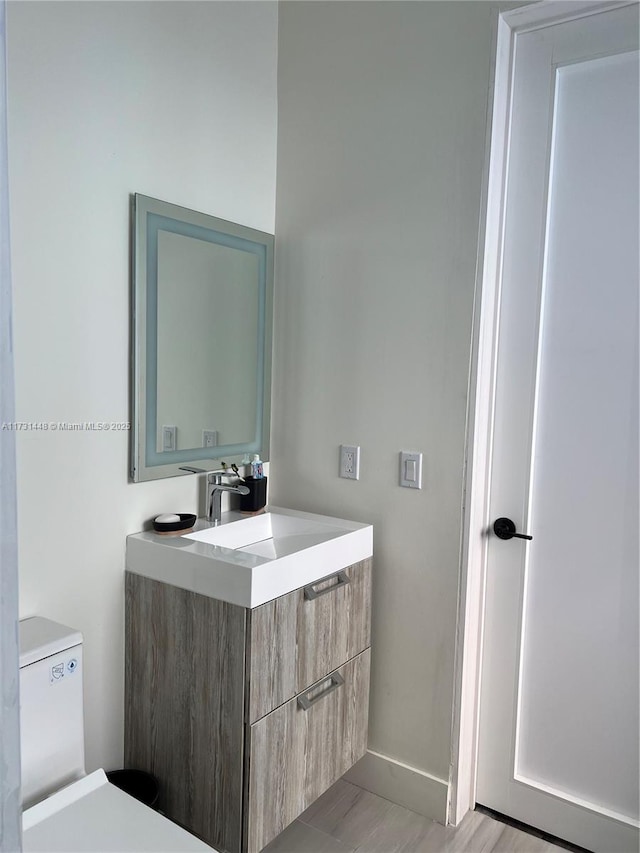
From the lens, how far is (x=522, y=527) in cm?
199

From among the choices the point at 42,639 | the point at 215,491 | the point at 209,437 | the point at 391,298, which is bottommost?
the point at 42,639

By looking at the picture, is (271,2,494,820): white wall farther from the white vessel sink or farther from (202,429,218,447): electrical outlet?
(202,429,218,447): electrical outlet

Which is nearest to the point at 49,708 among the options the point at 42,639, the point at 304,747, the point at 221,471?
the point at 42,639

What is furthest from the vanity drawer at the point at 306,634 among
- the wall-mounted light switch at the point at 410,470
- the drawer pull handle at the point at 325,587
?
the wall-mounted light switch at the point at 410,470

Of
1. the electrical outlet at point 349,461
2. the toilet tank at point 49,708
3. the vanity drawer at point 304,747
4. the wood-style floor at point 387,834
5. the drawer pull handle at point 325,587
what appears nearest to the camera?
the toilet tank at point 49,708

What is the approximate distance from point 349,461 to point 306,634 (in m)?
0.60

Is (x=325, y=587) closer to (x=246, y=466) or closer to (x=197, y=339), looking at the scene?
(x=246, y=466)

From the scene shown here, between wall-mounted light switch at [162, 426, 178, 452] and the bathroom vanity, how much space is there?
0.26m

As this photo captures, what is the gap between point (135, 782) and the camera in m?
1.88

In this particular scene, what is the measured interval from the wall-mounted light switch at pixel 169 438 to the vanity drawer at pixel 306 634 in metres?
0.58

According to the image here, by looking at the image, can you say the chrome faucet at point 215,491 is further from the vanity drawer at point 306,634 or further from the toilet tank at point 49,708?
the toilet tank at point 49,708

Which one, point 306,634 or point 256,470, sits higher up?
point 256,470

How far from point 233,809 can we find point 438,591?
0.82m

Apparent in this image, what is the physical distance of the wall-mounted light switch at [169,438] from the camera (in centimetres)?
199
